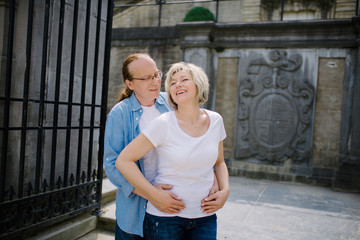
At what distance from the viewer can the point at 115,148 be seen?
6.11 feet

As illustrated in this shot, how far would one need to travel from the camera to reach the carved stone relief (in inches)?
245

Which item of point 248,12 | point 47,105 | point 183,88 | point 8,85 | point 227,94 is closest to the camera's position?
point 183,88

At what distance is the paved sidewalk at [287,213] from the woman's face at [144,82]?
1857mm

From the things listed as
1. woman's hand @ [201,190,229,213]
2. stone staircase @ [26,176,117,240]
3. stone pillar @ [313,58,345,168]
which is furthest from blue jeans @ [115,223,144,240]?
stone pillar @ [313,58,345,168]

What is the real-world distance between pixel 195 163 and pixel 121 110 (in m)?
0.60

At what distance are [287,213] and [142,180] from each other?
3.10 m

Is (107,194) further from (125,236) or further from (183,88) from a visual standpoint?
(183,88)

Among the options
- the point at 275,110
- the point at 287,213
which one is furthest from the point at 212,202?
the point at 275,110

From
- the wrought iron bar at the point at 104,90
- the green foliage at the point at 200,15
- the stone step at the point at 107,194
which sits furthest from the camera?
the green foliage at the point at 200,15

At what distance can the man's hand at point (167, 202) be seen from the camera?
65.2 inches

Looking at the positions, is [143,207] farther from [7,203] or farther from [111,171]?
[7,203]

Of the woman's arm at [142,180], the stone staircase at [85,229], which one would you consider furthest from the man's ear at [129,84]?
the stone staircase at [85,229]

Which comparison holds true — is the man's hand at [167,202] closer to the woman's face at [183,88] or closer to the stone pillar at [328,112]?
the woman's face at [183,88]

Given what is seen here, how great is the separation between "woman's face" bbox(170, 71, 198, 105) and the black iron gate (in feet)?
4.85
